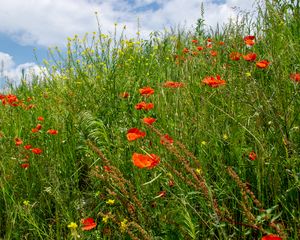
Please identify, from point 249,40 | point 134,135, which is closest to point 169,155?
point 134,135

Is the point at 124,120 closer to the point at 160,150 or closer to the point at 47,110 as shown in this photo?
the point at 160,150

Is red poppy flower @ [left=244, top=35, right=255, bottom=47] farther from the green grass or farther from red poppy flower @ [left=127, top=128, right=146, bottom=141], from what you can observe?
red poppy flower @ [left=127, top=128, right=146, bottom=141]

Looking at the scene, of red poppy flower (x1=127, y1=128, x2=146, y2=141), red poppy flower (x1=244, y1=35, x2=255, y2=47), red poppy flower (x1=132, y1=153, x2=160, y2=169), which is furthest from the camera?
red poppy flower (x1=244, y1=35, x2=255, y2=47)

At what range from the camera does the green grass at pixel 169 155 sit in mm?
1471

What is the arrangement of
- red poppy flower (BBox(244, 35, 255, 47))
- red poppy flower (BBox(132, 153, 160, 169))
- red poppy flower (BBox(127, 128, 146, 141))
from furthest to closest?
red poppy flower (BBox(244, 35, 255, 47))
red poppy flower (BBox(127, 128, 146, 141))
red poppy flower (BBox(132, 153, 160, 169))

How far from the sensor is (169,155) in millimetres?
1789

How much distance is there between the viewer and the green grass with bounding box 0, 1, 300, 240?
1471 millimetres

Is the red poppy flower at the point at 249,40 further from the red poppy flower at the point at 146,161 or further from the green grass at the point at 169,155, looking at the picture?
the red poppy flower at the point at 146,161

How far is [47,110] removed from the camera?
315 centimetres

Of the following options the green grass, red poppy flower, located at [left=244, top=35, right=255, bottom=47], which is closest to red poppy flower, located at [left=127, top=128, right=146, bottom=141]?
the green grass

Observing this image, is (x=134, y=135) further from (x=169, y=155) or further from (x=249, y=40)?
(x=249, y=40)

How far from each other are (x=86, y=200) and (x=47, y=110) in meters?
1.30

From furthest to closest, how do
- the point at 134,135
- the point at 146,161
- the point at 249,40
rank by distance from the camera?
1. the point at 249,40
2. the point at 134,135
3. the point at 146,161

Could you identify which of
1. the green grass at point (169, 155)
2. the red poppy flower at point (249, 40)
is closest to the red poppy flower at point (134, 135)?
the green grass at point (169, 155)
